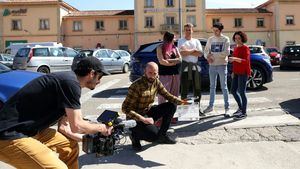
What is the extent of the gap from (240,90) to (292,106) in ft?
6.36

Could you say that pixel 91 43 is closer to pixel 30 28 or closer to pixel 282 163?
pixel 30 28

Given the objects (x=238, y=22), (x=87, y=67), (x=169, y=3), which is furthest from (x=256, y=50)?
(x=238, y=22)

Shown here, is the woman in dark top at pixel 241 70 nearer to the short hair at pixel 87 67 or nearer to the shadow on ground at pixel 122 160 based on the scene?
the shadow on ground at pixel 122 160

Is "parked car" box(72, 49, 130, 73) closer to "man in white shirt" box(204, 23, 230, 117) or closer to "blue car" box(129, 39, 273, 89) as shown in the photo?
"blue car" box(129, 39, 273, 89)

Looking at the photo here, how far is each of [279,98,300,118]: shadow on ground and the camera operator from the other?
5.44 meters

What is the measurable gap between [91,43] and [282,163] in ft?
181

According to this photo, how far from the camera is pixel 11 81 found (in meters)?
6.44

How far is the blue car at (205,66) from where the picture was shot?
11266mm

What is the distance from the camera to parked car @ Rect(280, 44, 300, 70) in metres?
21.2

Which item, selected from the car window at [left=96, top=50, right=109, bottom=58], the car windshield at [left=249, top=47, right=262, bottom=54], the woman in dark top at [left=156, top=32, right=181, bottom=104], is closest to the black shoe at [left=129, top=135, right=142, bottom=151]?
the woman in dark top at [left=156, top=32, right=181, bottom=104]

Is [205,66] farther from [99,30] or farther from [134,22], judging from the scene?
[99,30]

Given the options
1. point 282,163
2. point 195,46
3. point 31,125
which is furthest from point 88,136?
point 195,46

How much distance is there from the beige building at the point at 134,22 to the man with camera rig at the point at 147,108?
164 ft

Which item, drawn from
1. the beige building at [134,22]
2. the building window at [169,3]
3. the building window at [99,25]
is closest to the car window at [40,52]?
the beige building at [134,22]
